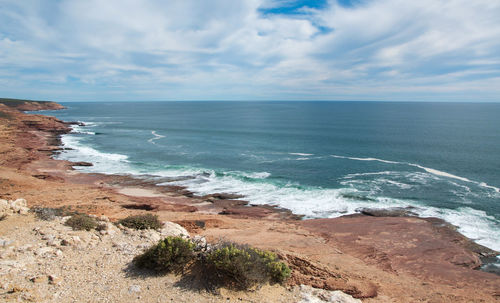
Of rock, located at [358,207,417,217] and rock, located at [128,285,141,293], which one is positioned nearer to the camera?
rock, located at [128,285,141,293]

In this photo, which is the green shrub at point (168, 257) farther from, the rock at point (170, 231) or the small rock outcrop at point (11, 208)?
the small rock outcrop at point (11, 208)

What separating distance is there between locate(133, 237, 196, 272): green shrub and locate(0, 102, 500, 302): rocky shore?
534mm

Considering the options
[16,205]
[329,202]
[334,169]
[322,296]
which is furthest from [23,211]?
[334,169]

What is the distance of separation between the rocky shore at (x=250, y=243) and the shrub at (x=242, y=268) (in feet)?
1.52

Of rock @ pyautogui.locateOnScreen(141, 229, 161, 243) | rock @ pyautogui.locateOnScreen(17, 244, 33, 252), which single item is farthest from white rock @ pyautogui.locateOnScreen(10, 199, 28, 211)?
rock @ pyautogui.locateOnScreen(141, 229, 161, 243)

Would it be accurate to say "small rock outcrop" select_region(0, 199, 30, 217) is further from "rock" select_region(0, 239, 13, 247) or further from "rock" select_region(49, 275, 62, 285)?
"rock" select_region(49, 275, 62, 285)

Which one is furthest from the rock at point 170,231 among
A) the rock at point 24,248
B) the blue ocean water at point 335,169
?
the blue ocean water at point 335,169

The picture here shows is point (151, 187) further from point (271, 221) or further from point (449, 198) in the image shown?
point (449, 198)

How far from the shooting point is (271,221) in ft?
90.3

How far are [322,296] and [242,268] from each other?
339 centimetres

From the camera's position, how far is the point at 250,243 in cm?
1870

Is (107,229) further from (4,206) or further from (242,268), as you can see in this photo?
(242,268)

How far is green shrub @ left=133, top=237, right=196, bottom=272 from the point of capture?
1168 cm

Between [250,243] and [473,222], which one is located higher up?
[250,243]
